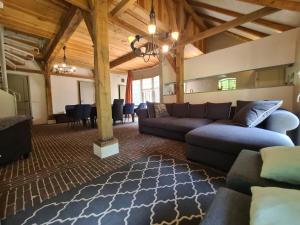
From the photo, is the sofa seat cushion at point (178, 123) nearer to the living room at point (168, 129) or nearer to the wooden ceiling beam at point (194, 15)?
the living room at point (168, 129)

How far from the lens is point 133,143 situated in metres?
3.27

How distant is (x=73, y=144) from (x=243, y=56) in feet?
15.5

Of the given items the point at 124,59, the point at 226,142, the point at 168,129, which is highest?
the point at 124,59

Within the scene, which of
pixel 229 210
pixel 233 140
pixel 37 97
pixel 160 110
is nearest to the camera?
pixel 229 210

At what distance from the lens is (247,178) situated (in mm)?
962

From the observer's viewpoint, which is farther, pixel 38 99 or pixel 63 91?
pixel 63 91

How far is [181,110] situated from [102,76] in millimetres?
2260

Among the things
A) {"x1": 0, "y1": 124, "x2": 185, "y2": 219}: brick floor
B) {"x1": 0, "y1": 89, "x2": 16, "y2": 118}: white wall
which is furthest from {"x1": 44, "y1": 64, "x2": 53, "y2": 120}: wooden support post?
{"x1": 0, "y1": 124, "x2": 185, "y2": 219}: brick floor

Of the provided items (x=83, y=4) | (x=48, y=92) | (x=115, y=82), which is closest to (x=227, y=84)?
(x=83, y=4)

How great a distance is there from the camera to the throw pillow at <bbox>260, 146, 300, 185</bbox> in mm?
832

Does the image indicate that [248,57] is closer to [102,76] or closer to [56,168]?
[102,76]

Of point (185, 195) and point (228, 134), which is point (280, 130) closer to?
point (228, 134)

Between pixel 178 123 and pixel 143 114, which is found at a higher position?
pixel 143 114

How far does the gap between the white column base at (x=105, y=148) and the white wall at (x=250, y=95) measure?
3.30 metres
